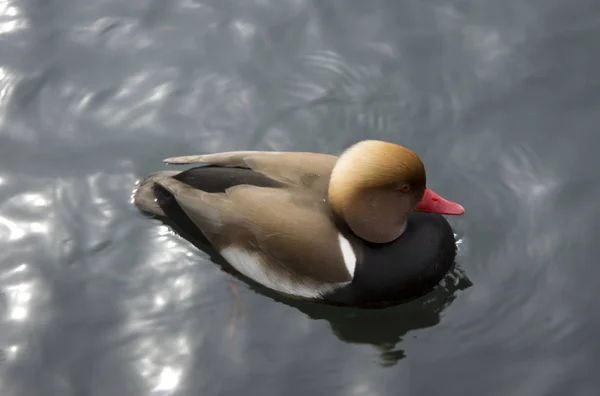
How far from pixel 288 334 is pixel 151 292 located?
2.71 ft

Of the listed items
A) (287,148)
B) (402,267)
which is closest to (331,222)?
(402,267)

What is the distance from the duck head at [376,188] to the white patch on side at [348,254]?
0.08 m

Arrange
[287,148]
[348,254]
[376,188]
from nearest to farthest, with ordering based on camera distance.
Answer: [376,188], [348,254], [287,148]

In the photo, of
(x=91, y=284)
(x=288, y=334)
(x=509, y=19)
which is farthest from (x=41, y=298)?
(x=509, y=19)

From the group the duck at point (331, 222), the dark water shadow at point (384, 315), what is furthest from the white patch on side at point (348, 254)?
the dark water shadow at point (384, 315)

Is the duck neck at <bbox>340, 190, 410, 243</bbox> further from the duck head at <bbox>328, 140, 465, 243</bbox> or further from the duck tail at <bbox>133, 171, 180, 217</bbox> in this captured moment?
the duck tail at <bbox>133, 171, 180, 217</bbox>

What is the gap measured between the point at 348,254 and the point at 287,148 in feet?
4.08

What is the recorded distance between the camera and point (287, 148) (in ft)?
18.3

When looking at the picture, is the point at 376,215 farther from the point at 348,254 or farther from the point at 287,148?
the point at 287,148

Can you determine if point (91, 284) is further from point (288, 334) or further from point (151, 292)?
point (288, 334)

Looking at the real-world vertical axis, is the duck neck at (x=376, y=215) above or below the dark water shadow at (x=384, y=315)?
above

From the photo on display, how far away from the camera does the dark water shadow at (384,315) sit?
4703 mm

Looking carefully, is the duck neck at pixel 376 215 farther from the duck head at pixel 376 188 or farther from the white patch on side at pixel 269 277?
the white patch on side at pixel 269 277

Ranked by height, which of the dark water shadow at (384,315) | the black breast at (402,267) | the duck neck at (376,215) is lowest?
the dark water shadow at (384,315)
